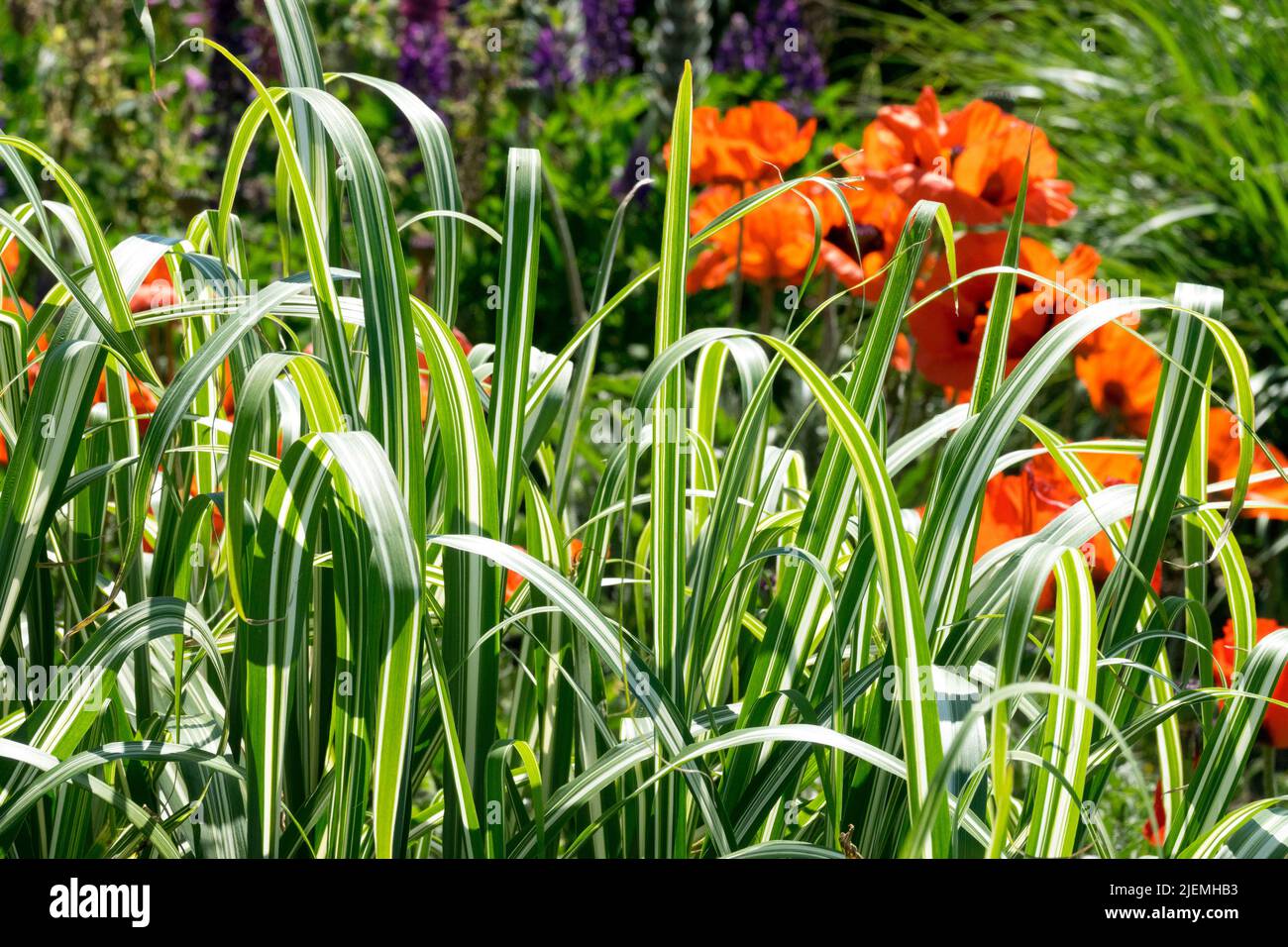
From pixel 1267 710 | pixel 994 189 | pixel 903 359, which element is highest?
pixel 994 189

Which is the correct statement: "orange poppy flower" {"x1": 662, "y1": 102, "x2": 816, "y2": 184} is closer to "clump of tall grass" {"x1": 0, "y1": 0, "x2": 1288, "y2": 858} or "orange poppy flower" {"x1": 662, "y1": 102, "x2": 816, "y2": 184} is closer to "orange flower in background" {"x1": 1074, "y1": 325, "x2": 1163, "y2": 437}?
"orange flower in background" {"x1": 1074, "y1": 325, "x2": 1163, "y2": 437}

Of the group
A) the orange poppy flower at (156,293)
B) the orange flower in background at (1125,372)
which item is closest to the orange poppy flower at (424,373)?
the orange poppy flower at (156,293)

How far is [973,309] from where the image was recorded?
1.63 metres

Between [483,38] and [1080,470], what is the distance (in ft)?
7.90

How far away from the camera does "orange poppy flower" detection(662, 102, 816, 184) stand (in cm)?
187

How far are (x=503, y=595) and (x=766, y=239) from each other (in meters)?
0.95

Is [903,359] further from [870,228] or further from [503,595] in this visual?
[503,595]

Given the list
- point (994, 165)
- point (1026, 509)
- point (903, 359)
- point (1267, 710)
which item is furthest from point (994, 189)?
point (1267, 710)

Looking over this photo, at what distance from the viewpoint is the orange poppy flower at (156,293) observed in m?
1.53

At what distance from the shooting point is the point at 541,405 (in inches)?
42.5

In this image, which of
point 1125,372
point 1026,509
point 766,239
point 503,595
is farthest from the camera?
point 766,239

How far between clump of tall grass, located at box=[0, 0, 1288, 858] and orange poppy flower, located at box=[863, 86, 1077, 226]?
0.57 m

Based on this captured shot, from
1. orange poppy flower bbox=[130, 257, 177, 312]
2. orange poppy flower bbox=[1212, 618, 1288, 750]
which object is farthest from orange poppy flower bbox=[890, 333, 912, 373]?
orange poppy flower bbox=[130, 257, 177, 312]

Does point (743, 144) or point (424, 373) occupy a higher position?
point (743, 144)
